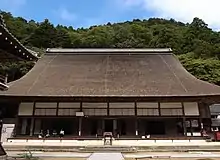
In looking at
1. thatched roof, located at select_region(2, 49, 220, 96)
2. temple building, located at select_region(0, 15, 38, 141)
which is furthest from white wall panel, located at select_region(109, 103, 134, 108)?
temple building, located at select_region(0, 15, 38, 141)

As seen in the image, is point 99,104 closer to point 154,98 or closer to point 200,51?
point 154,98

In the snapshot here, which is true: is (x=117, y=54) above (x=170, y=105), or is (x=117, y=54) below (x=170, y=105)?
above

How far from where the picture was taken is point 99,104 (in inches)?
774

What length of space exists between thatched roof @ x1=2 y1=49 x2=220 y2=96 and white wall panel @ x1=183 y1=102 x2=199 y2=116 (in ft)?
3.88

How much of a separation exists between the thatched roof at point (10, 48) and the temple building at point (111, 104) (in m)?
7.46

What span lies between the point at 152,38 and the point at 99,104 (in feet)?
146

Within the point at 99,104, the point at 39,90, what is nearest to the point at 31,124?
the point at 39,90

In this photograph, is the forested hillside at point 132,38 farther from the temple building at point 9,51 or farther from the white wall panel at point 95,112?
the temple building at point 9,51

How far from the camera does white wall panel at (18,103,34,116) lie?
19.5 m

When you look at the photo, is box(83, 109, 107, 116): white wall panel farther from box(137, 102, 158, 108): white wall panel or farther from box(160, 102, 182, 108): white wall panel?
box(160, 102, 182, 108): white wall panel

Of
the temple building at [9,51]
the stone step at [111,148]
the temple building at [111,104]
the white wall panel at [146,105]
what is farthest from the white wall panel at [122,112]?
the temple building at [9,51]

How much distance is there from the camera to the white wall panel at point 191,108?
1917 centimetres

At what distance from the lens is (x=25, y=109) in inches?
770

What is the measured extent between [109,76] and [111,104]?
3.35 meters
